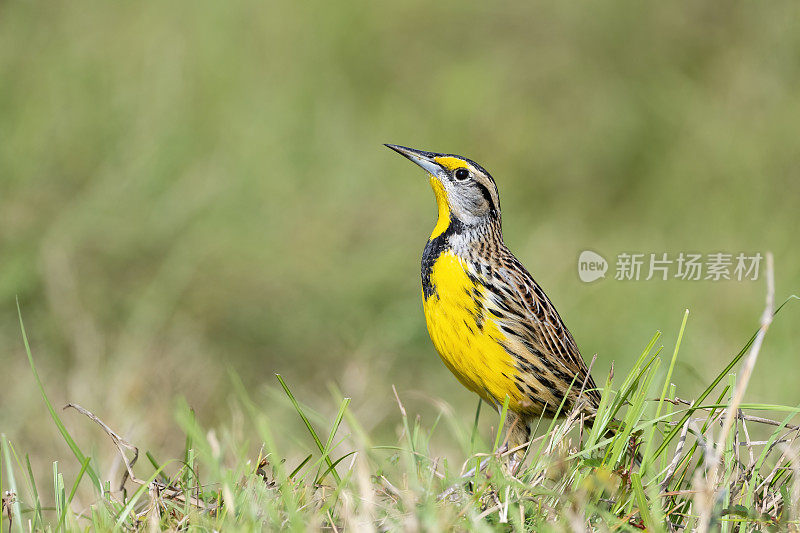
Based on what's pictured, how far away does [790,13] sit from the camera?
7395 millimetres

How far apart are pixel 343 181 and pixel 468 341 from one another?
11.7 ft

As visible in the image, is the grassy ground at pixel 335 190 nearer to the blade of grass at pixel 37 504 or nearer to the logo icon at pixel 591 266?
the logo icon at pixel 591 266

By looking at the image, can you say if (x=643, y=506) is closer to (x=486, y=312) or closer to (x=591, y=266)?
(x=486, y=312)

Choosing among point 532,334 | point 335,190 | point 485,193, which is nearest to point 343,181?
point 335,190

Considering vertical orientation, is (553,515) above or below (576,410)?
below

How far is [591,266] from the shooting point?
6.13 metres

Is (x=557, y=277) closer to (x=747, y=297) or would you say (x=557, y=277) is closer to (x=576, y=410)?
(x=747, y=297)

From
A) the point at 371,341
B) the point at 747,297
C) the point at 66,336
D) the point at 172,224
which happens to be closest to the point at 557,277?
the point at 747,297

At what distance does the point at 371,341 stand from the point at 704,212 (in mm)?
2977

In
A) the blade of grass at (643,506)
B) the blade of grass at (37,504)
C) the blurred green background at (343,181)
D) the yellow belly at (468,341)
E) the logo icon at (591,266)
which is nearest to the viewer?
the blade of grass at (643,506)

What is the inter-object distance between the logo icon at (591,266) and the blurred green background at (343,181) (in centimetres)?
24

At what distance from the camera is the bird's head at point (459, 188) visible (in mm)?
3111

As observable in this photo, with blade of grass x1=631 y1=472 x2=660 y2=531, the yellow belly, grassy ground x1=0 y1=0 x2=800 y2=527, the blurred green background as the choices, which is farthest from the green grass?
the blurred green background

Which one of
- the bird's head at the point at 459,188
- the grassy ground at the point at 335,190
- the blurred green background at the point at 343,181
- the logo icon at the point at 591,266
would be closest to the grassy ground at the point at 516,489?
the bird's head at the point at 459,188
